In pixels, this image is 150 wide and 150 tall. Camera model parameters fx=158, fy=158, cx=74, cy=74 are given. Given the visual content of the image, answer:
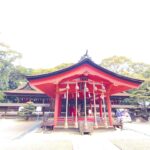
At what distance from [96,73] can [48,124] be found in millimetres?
4657

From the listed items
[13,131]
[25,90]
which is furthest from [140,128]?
[25,90]

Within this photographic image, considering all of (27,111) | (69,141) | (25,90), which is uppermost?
(25,90)

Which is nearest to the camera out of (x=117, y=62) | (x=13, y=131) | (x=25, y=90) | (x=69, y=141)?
(x=69, y=141)

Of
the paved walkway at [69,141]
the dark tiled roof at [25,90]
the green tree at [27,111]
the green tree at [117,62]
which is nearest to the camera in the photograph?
the paved walkway at [69,141]

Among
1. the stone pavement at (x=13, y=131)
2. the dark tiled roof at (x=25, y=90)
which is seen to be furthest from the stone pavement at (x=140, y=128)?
the dark tiled roof at (x=25, y=90)

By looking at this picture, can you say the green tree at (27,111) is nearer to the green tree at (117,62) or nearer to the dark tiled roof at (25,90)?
the dark tiled roof at (25,90)

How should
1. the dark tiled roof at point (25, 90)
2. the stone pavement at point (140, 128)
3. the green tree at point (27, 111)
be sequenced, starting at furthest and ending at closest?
the dark tiled roof at point (25, 90) → the green tree at point (27, 111) → the stone pavement at point (140, 128)

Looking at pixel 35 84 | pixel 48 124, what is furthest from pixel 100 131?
pixel 35 84

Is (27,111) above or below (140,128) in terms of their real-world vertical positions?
above

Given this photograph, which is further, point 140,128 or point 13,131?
point 140,128

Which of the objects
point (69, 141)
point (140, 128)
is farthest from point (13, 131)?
point (140, 128)

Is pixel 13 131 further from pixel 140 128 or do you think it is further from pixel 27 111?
pixel 140 128

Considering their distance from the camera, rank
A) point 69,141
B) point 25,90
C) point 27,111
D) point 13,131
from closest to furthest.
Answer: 1. point 69,141
2. point 13,131
3. point 27,111
4. point 25,90

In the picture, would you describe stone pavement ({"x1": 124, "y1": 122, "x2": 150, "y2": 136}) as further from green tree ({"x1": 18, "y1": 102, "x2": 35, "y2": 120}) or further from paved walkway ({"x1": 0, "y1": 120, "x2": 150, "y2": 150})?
green tree ({"x1": 18, "y1": 102, "x2": 35, "y2": 120})
